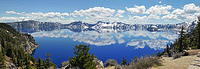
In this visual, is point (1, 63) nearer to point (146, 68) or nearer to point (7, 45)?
point (7, 45)

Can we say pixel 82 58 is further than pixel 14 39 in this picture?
No

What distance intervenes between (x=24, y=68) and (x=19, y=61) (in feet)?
28.8

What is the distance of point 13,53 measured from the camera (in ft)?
287

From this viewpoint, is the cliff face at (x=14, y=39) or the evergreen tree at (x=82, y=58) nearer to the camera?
the evergreen tree at (x=82, y=58)

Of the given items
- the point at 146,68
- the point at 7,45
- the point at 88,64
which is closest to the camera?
the point at 146,68

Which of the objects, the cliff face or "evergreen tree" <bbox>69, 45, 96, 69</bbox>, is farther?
the cliff face

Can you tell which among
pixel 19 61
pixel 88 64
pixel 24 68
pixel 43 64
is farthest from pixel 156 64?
pixel 19 61

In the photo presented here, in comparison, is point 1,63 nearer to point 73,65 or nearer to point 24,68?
point 24,68

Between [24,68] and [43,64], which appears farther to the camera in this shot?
[24,68]

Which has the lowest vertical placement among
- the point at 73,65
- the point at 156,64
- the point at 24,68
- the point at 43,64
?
the point at 24,68

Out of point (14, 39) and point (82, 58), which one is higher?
point (82, 58)

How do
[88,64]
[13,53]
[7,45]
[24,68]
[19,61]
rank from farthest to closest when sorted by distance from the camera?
[7,45] < [13,53] < [19,61] < [24,68] < [88,64]

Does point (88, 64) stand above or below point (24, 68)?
above

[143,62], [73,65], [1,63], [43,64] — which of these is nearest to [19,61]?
[1,63]
